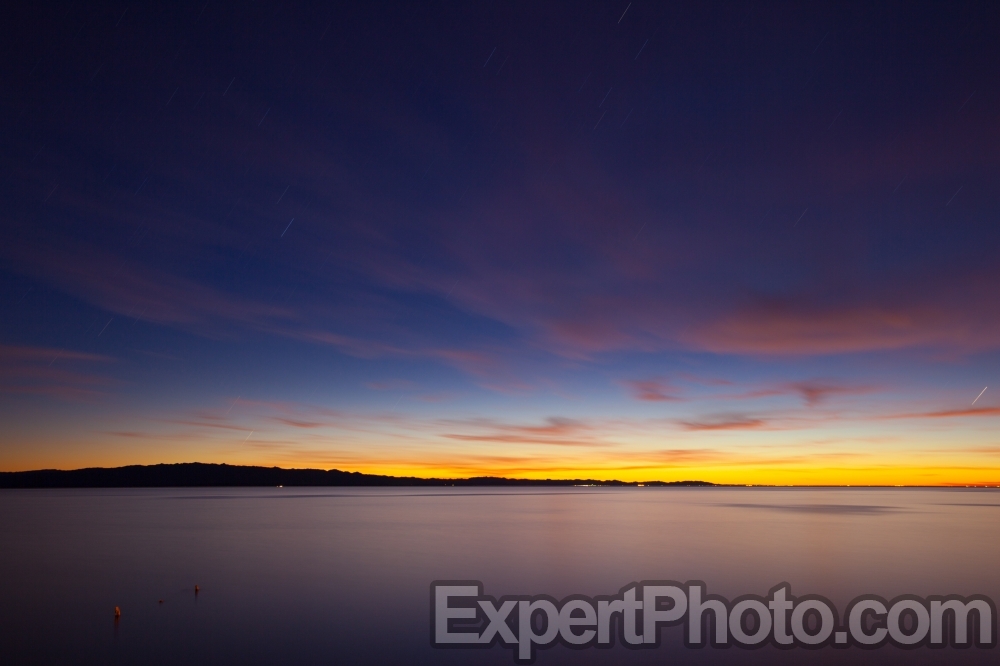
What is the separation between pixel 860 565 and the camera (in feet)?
92.5

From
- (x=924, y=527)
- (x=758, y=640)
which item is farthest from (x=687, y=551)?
(x=924, y=527)

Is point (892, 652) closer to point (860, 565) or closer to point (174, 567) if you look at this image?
point (860, 565)

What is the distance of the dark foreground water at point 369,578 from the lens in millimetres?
14656

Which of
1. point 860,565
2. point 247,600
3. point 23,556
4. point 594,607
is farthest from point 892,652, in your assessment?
point 23,556

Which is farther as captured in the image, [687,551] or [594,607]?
[687,551]

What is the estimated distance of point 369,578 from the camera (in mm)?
24891

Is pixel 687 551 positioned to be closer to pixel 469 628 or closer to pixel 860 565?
pixel 860 565

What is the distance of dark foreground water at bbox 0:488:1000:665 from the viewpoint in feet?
48.1

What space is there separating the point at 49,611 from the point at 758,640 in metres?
20.7

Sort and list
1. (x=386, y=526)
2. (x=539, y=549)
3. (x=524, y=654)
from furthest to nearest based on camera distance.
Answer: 1. (x=386, y=526)
2. (x=539, y=549)
3. (x=524, y=654)

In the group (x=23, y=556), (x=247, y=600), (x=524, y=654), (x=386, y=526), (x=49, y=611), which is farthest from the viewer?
(x=386, y=526)

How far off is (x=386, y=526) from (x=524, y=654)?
39629 mm

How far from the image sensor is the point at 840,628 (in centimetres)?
1645

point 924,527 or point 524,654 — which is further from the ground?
point 524,654
